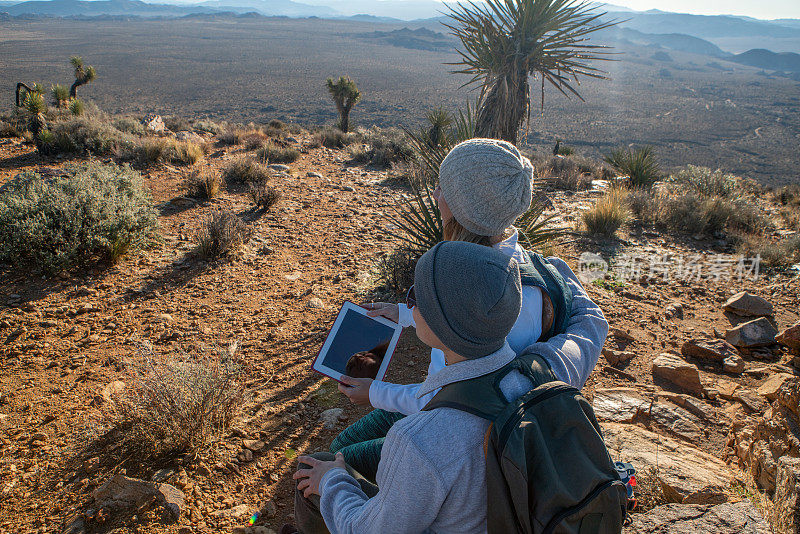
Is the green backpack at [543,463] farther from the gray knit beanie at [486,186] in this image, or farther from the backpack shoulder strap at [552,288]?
the gray knit beanie at [486,186]

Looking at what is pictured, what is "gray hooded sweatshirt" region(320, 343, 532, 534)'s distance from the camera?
100 cm

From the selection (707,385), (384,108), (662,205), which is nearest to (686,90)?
(384,108)

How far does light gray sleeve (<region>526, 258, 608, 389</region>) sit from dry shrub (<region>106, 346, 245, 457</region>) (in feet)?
6.46

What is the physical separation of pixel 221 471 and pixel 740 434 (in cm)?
302

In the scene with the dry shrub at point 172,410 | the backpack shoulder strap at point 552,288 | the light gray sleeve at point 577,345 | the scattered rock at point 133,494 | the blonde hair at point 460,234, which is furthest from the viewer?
the dry shrub at point 172,410

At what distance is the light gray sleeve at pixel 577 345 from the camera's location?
134 centimetres

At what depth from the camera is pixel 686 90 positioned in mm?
68062

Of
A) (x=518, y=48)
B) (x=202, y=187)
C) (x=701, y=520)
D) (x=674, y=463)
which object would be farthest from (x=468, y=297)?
(x=202, y=187)

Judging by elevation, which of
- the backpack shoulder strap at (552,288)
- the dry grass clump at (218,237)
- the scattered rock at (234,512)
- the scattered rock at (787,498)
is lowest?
the scattered rock at (234,512)

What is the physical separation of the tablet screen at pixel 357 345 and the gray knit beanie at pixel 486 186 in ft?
2.75

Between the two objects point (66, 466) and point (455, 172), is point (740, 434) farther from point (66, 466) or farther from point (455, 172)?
point (66, 466)

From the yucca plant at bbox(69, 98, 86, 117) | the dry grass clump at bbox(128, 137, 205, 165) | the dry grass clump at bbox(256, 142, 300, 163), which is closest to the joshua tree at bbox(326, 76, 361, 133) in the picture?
the dry grass clump at bbox(256, 142, 300, 163)

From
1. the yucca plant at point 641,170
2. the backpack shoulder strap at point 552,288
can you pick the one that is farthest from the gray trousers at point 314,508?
the yucca plant at point 641,170

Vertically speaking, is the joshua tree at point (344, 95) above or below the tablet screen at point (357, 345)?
above
